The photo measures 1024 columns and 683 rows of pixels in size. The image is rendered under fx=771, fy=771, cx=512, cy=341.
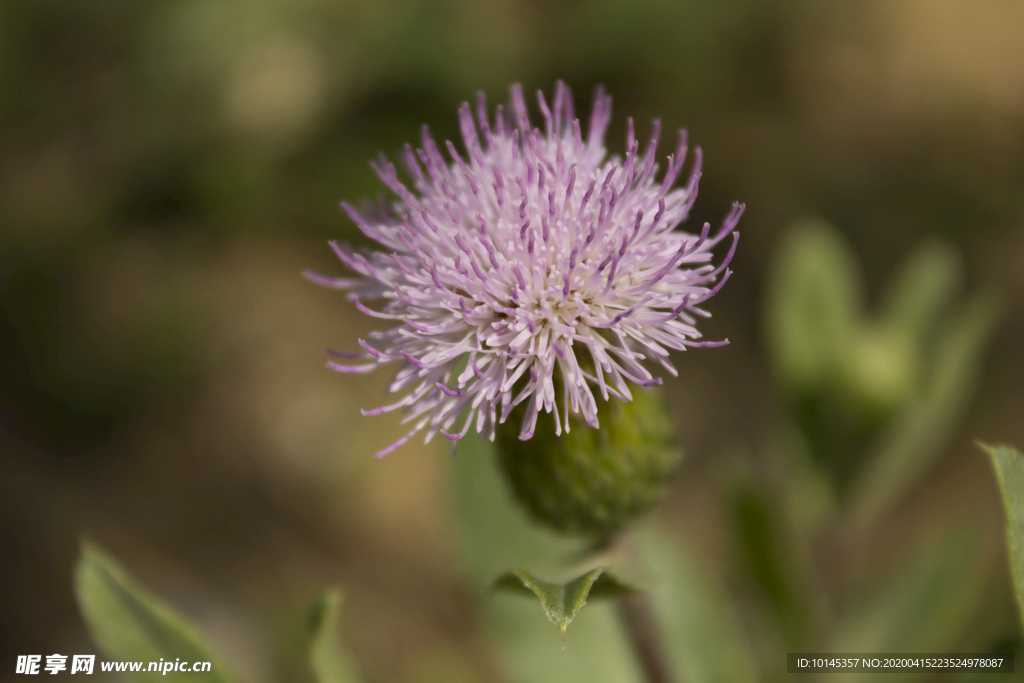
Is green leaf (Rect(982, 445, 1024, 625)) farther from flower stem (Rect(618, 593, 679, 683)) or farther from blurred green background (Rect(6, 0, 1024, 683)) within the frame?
blurred green background (Rect(6, 0, 1024, 683))

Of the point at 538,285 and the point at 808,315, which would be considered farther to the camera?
the point at 808,315

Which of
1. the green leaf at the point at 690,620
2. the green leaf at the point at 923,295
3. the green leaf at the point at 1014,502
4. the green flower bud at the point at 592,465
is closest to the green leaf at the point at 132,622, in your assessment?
the green flower bud at the point at 592,465

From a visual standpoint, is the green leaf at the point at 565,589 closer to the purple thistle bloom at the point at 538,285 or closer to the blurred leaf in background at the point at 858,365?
the purple thistle bloom at the point at 538,285

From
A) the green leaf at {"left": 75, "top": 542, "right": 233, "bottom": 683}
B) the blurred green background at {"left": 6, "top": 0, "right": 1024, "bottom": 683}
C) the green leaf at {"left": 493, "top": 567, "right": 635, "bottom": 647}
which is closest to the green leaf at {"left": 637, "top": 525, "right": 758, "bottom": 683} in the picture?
the green leaf at {"left": 493, "top": 567, "right": 635, "bottom": 647}

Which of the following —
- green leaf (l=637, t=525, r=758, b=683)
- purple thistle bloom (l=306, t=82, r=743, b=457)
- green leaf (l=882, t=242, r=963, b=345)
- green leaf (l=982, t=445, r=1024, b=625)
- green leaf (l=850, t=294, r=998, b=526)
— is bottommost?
green leaf (l=637, t=525, r=758, b=683)

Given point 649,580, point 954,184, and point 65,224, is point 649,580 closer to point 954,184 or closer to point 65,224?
point 954,184

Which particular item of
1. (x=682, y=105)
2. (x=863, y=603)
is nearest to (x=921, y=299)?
(x=863, y=603)

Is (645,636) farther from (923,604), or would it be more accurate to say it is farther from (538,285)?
(923,604)

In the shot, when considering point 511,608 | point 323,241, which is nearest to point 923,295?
point 511,608
